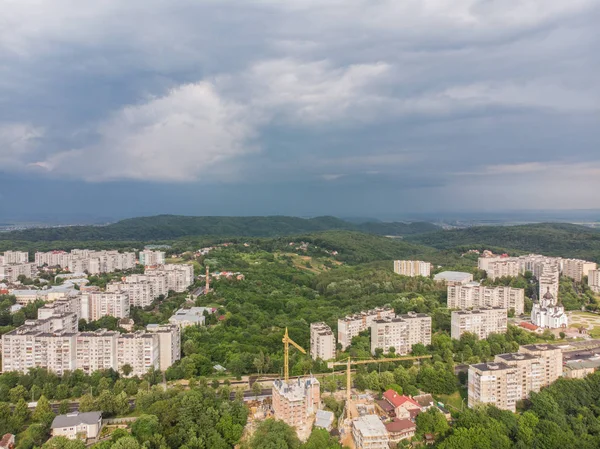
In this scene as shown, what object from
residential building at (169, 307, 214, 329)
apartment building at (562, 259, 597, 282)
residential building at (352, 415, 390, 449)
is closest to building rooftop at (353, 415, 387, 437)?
residential building at (352, 415, 390, 449)

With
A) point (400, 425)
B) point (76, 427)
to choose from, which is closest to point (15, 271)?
point (76, 427)

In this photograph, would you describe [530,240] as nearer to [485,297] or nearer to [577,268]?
[577,268]

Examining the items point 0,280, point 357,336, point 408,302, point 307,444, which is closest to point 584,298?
point 408,302

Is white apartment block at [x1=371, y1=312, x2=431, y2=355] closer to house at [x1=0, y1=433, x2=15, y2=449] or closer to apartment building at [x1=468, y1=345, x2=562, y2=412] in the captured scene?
apartment building at [x1=468, y1=345, x2=562, y2=412]

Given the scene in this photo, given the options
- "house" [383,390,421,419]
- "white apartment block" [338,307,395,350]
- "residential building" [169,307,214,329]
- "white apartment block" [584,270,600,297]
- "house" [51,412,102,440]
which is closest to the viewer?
"house" [51,412,102,440]

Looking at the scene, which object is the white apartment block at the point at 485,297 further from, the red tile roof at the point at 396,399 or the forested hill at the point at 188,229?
the forested hill at the point at 188,229

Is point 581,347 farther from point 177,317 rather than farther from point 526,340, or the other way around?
point 177,317

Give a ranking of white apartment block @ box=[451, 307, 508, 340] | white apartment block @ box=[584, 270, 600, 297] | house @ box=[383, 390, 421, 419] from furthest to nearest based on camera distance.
→ 1. white apartment block @ box=[584, 270, 600, 297]
2. white apartment block @ box=[451, 307, 508, 340]
3. house @ box=[383, 390, 421, 419]
